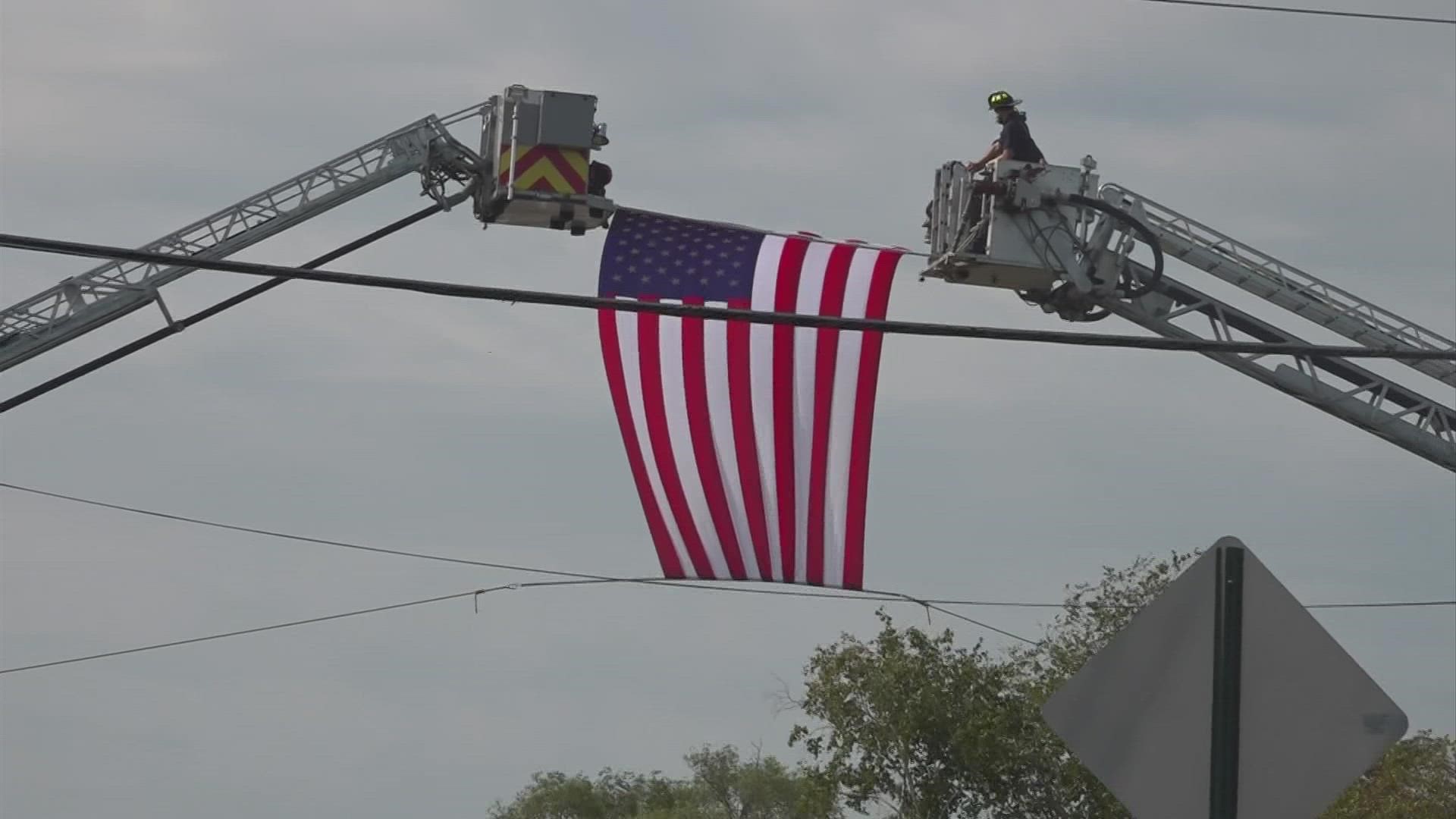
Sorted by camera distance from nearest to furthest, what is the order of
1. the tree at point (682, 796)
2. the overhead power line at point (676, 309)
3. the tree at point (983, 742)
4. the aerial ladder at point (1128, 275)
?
1. the overhead power line at point (676, 309)
2. the aerial ladder at point (1128, 275)
3. the tree at point (983, 742)
4. the tree at point (682, 796)

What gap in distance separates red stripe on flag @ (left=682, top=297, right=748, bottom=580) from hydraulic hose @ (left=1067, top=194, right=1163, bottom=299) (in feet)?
11.7

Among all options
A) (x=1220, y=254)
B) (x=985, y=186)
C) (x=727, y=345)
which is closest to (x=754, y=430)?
(x=727, y=345)

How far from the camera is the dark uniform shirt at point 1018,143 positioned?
1783 cm

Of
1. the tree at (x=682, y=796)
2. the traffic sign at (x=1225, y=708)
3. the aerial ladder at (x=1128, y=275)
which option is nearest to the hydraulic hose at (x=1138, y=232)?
the aerial ladder at (x=1128, y=275)

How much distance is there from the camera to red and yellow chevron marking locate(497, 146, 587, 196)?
18562 mm

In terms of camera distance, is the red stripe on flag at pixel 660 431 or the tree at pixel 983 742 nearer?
the red stripe on flag at pixel 660 431

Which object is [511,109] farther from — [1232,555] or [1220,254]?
[1232,555]

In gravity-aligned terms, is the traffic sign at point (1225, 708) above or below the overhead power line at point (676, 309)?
below

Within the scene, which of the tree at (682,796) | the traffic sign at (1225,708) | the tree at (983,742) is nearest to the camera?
the traffic sign at (1225,708)

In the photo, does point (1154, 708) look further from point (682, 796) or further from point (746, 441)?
point (682, 796)

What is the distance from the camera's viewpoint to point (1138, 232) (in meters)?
18.1

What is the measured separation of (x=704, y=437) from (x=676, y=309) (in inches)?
305

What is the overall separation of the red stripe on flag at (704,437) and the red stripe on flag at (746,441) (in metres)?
0.19

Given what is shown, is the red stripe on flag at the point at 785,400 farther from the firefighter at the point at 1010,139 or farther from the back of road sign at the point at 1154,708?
the back of road sign at the point at 1154,708
